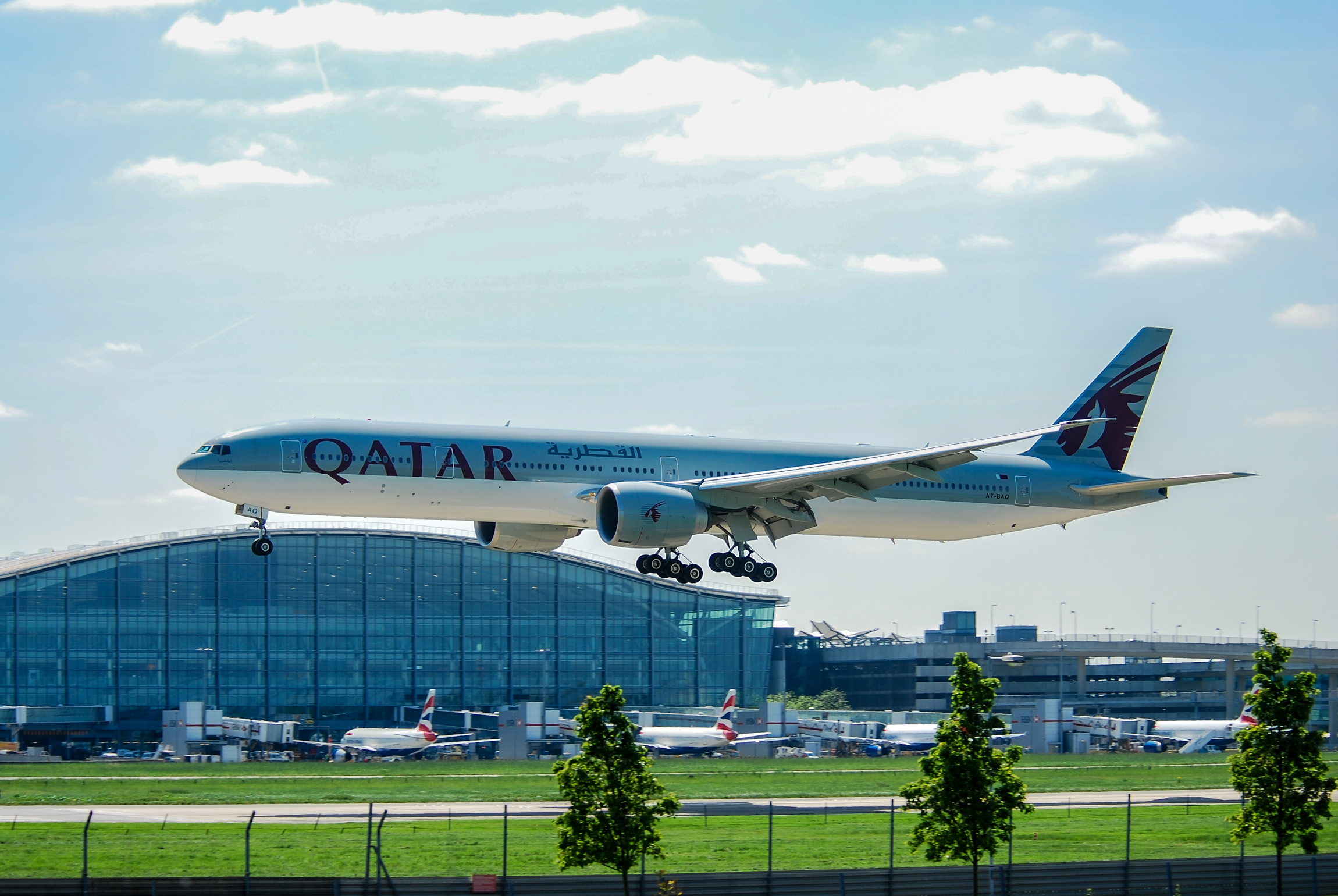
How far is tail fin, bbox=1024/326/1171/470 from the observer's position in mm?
59438

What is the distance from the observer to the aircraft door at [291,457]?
43.8 metres

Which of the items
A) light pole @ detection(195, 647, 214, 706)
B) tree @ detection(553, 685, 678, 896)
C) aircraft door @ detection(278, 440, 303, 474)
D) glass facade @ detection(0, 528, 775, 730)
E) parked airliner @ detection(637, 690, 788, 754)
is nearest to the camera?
tree @ detection(553, 685, 678, 896)

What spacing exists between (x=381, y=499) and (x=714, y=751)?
6080 cm

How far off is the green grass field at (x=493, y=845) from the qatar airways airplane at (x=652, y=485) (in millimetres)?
9321

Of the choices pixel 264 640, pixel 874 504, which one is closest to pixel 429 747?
pixel 264 640

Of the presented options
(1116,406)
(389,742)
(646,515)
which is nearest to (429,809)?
(646,515)

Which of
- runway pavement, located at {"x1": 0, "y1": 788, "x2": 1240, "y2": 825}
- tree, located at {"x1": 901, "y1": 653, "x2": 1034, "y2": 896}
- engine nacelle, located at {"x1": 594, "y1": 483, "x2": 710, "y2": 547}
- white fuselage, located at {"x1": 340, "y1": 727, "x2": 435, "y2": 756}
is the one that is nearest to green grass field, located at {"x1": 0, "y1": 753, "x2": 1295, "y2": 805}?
Answer: runway pavement, located at {"x1": 0, "y1": 788, "x2": 1240, "y2": 825}

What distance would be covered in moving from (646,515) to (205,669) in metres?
80.7

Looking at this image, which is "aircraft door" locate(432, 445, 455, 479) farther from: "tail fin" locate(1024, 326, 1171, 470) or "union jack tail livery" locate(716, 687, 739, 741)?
"union jack tail livery" locate(716, 687, 739, 741)

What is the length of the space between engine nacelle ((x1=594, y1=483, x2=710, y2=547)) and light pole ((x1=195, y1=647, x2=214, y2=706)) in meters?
77.8

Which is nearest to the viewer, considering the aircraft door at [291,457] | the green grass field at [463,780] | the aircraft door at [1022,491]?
the aircraft door at [291,457]

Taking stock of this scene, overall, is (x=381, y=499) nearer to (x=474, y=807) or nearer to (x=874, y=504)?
(x=474, y=807)


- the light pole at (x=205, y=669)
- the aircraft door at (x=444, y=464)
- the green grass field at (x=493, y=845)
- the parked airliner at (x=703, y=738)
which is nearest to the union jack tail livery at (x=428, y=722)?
the parked airliner at (x=703, y=738)

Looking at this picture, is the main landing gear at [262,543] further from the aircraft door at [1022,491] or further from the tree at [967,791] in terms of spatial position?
the aircraft door at [1022,491]
